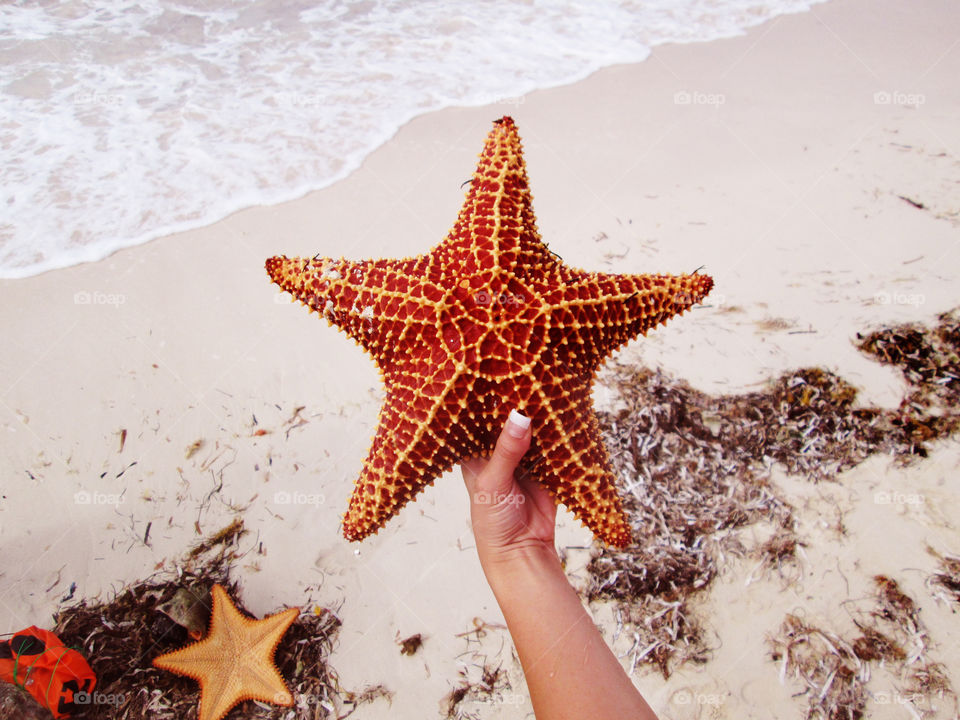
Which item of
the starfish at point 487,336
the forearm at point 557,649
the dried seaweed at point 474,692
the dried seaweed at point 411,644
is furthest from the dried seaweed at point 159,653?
the starfish at point 487,336

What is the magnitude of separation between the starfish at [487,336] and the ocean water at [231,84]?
392 cm

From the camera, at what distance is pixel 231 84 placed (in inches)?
285

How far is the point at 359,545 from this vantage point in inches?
173

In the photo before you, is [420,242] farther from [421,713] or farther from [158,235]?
[421,713]

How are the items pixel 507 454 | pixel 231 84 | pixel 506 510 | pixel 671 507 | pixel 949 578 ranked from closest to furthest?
pixel 507 454 → pixel 506 510 → pixel 949 578 → pixel 671 507 → pixel 231 84

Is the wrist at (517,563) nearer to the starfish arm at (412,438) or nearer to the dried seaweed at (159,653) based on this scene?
the starfish arm at (412,438)

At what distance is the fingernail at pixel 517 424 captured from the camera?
2682 millimetres

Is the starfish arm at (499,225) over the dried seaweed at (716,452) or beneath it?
over

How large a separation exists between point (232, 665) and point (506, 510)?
2.11 m

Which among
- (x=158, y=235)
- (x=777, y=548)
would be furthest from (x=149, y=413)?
(x=777, y=548)

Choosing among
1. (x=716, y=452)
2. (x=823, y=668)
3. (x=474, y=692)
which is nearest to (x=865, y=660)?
(x=823, y=668)

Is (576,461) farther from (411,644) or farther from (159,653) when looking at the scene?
(159,653)

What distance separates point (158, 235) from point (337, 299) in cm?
409

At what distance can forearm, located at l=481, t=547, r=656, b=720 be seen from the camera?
2.73m
